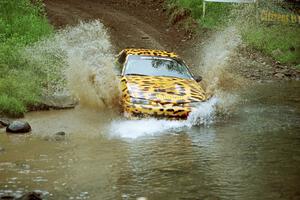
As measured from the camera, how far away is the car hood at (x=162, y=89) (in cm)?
1191

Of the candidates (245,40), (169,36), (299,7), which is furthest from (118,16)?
(299,7)

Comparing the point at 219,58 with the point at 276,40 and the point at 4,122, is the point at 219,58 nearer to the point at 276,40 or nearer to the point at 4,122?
the point at 276,40

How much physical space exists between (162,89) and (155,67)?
1.37 m

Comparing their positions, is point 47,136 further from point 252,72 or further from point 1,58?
point 252,72

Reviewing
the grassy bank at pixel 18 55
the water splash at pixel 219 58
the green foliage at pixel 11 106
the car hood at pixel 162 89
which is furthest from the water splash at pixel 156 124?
the water splash at pixel 219 58

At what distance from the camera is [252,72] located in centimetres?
2048

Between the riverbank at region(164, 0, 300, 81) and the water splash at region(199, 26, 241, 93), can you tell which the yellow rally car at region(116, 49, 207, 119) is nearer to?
the water splash at region(199, 26, 241, 93)

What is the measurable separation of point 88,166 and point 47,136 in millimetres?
2301

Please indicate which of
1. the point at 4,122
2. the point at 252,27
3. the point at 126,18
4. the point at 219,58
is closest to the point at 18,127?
the point at 4,122

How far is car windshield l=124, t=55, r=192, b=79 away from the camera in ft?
43.7

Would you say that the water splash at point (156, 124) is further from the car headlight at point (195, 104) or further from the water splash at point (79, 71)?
the water splash at point (79, 71)

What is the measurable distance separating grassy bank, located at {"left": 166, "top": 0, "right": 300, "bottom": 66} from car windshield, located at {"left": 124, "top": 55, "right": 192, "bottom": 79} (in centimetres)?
875

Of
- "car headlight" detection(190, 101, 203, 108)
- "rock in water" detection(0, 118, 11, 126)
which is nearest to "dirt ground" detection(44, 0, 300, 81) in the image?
"car headlight" detection(190, 101, 203, 108)

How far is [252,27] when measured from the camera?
80.1 ft
